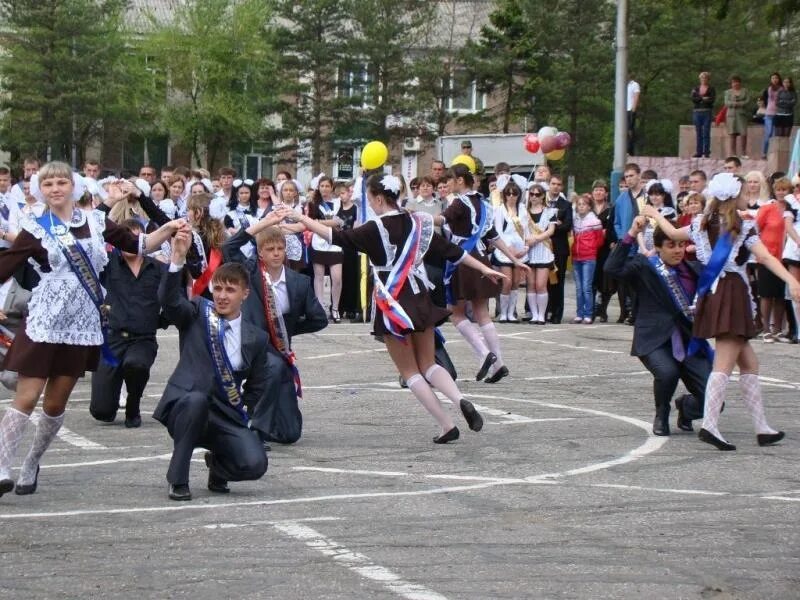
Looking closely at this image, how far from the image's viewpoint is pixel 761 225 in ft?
57.7

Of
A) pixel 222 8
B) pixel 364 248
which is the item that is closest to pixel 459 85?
pixel 222 8

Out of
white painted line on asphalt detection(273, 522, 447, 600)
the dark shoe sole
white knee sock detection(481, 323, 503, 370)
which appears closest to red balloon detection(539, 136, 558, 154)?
white knee sock detection(481, 323, 503, 370)

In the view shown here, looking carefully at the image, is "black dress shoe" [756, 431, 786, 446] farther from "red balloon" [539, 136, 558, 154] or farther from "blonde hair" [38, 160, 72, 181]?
"red balloon" [539, 136, 558, 154]

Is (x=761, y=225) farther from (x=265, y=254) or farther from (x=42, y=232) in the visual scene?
(x=42, y=232)

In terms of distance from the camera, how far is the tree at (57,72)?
53375mm

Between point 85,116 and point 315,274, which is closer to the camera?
point 315,274

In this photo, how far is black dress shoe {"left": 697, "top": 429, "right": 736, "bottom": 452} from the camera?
10.1 meters

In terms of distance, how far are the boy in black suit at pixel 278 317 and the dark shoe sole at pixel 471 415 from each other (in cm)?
105

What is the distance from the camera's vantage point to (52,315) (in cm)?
830

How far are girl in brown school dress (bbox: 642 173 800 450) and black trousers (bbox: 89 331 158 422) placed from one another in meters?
3.77

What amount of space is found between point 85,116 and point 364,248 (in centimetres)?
4656

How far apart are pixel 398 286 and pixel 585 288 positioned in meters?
10.3

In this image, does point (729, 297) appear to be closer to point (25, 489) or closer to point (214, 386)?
point (214, 386)

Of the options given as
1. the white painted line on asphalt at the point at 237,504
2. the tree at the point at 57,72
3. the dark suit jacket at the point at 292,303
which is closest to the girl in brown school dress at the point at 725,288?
the white painted line on asphalt at the point at 237,504
